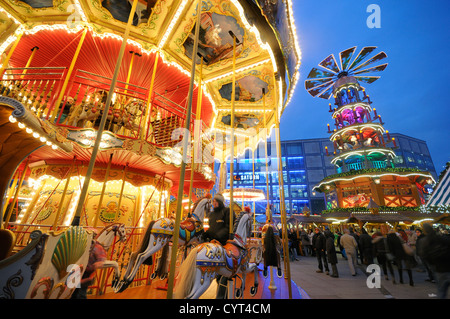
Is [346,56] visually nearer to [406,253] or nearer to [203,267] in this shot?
[406,253]

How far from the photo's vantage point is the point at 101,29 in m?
6.16

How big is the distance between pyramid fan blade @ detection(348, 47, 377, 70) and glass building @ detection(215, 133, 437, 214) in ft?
60.4

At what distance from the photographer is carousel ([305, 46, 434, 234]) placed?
52.9ft

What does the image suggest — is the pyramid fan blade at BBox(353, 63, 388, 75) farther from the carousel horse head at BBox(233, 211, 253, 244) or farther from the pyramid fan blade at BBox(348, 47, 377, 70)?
the carousel horse head at BBox(233, 211, 253, 244)

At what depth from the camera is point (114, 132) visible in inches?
252

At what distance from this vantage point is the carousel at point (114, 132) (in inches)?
97.7

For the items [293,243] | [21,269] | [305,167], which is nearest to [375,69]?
[305,167]

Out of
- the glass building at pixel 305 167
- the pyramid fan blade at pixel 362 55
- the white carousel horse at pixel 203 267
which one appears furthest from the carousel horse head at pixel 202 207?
the glass building at pixel 305 167

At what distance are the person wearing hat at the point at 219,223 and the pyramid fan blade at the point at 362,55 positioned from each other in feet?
96.1

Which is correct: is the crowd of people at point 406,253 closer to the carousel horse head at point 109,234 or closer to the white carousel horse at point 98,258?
the white carousel horse at point 98,258

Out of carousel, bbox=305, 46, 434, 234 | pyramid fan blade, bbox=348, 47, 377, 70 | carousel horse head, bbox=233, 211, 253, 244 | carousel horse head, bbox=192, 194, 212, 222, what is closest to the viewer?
carousel horse head, bbox=233, 211, 253, 244

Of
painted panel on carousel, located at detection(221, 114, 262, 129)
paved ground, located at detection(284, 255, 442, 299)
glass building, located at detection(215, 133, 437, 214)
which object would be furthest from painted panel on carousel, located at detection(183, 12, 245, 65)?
glass building, located at detection(215, 133, 437, 214)
